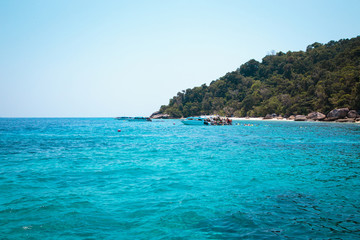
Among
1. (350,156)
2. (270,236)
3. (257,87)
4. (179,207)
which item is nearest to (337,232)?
(270,236)

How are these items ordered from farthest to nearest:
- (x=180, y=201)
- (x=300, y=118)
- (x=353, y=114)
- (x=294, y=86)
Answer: (x=294, y=86) < (x=300, y=118) < (x=353, y=114) < (x=180, y=201)

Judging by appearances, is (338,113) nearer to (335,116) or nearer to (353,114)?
(335,116)

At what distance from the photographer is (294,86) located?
122 m

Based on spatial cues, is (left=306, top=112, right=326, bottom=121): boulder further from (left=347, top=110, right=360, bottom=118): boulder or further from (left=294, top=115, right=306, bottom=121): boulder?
(left=347, top=110, right=360, bottom=118): boulder

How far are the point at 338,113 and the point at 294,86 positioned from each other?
147 ft

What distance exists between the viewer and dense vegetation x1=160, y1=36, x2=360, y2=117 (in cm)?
8844

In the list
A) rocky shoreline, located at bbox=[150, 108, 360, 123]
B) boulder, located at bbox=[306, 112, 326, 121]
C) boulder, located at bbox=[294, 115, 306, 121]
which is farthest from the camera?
boulder, located at bbox=[294, 115, 306, 121]

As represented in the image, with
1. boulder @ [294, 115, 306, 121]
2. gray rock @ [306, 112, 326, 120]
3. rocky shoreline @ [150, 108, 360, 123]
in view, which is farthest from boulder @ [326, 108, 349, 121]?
boulder @ [294, 115, 306, 121]

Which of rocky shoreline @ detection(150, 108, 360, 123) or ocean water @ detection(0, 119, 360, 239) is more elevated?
rocky shoreline @ detection(150, 108, 360, 123)

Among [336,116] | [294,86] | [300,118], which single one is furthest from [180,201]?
[294,86]

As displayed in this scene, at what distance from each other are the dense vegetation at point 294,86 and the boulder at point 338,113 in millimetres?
2533

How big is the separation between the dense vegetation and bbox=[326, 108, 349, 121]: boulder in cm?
253

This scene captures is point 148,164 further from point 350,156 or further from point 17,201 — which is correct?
point 350,156


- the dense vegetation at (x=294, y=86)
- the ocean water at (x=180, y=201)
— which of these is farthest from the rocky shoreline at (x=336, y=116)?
the ocean water at (x=180, y=201)
